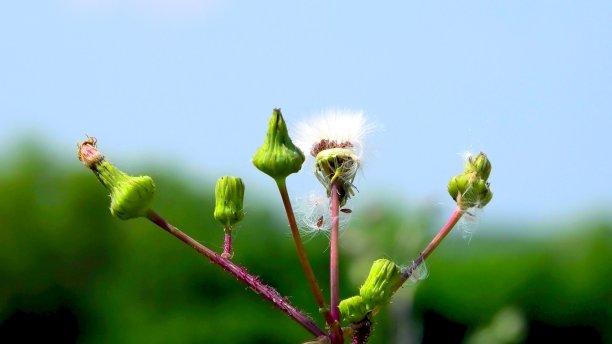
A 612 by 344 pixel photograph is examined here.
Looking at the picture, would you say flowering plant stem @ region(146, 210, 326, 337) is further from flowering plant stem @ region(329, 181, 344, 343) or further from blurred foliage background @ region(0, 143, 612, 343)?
blurred foliage background @ region(0, 143, 612, 343)

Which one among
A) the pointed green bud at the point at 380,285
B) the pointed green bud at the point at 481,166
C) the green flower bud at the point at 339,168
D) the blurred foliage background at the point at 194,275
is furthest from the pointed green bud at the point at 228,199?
the blurred foliage background at the point at 194,275

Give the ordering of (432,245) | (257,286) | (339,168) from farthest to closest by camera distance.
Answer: (339,168) < (432,245) < (257,286)

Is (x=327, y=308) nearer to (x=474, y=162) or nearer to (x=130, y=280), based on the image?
(x=474, y=162)

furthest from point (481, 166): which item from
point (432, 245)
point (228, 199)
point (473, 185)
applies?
point (228, 199)

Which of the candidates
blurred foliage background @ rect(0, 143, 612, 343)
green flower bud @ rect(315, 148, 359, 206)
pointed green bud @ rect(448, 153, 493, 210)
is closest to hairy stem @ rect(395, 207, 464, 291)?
pointed green bud @ rect(448, 153, 493, 210)

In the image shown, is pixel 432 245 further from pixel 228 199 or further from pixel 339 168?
pixel 228 199

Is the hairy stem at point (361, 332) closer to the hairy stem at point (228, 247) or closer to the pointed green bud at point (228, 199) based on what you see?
the hairy stem at point (228, 247)

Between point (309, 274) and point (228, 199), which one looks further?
point (228, 199)
